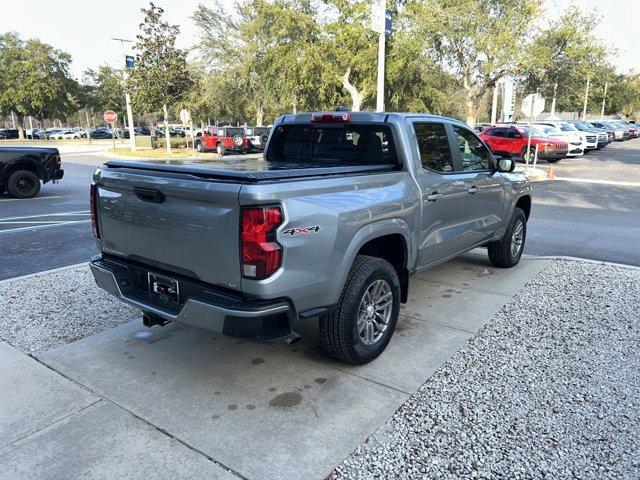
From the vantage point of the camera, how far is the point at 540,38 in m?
24.7

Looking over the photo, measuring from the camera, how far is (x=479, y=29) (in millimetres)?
24094

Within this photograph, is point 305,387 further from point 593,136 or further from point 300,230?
point 593,136

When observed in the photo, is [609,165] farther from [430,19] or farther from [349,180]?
[349,180]

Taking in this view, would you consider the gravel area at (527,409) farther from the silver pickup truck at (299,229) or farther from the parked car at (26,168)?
the parked car at (26,168)

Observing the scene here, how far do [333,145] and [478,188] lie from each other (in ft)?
5.43

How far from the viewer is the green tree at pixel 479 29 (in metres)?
23.3

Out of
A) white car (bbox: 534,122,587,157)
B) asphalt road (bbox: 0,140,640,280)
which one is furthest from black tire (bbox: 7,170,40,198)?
white car (bbox: 534,122,587,157)

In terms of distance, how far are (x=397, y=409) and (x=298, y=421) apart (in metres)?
0.65

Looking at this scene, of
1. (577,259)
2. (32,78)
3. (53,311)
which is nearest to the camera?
(53,311)

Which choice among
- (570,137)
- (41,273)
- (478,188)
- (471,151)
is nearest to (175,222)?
(478,188)

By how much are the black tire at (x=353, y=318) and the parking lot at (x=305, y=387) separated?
0.16m

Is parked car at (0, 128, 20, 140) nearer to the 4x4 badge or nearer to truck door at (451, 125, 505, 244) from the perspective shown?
truck door at (451, 125, 505, 244)

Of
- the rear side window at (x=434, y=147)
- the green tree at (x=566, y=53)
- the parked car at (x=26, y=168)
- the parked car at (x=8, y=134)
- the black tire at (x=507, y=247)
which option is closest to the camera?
the rear side window at (x=434, y=147)

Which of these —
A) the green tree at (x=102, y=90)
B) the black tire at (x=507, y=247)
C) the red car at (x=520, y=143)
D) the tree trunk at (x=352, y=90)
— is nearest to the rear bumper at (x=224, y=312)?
the black tire at (x=507, y=247)
